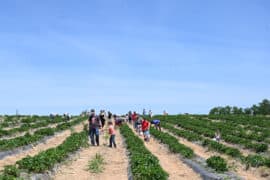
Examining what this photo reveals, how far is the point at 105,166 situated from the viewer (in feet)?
65.7

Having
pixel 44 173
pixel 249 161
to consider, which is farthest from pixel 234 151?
pixel 44 173

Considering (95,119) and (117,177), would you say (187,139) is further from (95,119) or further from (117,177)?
(117,177)

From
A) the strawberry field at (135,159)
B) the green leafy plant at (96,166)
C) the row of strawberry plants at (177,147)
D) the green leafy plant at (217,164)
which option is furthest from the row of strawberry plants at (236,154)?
the green leafy plant at (96,166)

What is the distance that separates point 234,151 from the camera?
2452 centimetres

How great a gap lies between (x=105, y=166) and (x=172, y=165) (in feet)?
10.3

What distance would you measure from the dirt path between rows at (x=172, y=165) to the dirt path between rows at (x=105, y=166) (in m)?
1.73

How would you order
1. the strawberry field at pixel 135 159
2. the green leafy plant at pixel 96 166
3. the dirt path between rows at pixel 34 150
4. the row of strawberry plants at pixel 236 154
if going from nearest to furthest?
the strawberry field at pixel 135 159 → the green leafy plant at pixel 96 166 → the dirt path between rows at pixel 34 150 → the row of strawberry plants at pixel 236 154

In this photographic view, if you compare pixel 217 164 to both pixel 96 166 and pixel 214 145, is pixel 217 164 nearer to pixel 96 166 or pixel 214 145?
pixel 96 166

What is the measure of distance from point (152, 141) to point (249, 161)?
481 inches

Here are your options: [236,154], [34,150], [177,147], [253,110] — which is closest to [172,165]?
[236,154]

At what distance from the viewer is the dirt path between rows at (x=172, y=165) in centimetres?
1792

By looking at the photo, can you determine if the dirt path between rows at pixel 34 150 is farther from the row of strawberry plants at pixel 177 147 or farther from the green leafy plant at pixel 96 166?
the row of strawberry plants at pixel 177 147

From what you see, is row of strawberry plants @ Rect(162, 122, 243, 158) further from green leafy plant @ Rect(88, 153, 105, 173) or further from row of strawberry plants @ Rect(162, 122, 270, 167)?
green leafy plant @ Rect(88, 153, 105, 173)

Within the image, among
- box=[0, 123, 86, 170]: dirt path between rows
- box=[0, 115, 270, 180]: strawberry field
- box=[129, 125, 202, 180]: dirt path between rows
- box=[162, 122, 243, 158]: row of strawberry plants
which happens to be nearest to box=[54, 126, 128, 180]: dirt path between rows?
box=[0, 115, 270, 180]: strawberry field
